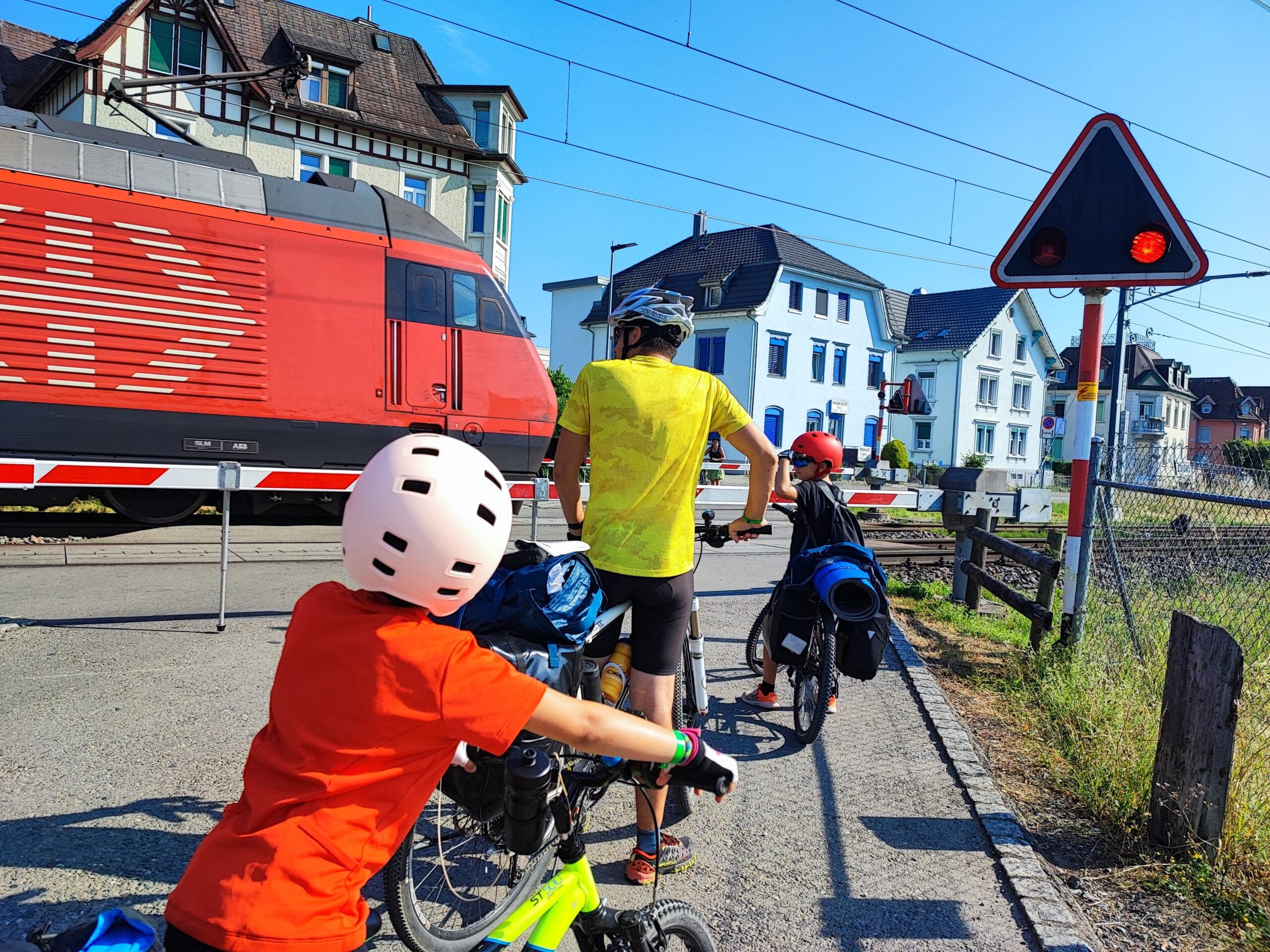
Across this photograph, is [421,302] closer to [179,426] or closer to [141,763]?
[179,426]

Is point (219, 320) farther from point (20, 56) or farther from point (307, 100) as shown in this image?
point (20, 56)

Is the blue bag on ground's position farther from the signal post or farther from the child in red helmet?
the signal post

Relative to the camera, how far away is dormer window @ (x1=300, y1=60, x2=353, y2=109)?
28.1 metres

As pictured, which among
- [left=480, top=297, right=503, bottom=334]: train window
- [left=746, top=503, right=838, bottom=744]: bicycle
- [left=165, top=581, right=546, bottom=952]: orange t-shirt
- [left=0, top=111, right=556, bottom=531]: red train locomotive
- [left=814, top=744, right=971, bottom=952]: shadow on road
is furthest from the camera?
Answer: [left=480, top=297, right=503, bottom=334]: train window

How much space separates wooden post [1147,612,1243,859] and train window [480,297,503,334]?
8889 millimetres

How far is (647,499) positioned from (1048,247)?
3.72 m

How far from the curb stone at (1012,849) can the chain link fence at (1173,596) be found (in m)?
0.68

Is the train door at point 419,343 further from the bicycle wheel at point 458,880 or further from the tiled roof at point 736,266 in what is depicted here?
the tiled roof at point 736,266

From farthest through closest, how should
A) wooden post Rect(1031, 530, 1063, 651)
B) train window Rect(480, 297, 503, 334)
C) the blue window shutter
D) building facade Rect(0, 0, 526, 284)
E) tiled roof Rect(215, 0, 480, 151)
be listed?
the blue window shutter → tiled roof Rect(215, 0, 480, 151) → building facade Rect(0, 0, 526, 284) → train window Rect(480, 297, 503, 334) → wooden post Rect(1031, 530, 1063, 651)

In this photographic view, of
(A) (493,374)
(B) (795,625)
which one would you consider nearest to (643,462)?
(B) (795,625)

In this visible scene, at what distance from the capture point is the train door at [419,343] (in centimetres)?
1048

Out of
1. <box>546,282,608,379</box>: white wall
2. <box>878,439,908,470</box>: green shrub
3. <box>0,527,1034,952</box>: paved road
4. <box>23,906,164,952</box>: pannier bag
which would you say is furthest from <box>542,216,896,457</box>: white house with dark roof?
<box>23,906,164,952</box>: pannier bag

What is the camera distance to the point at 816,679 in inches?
187

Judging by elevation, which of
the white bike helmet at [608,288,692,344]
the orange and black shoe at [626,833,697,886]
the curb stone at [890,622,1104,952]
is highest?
the white bike helmet at [608,288,692,344]
